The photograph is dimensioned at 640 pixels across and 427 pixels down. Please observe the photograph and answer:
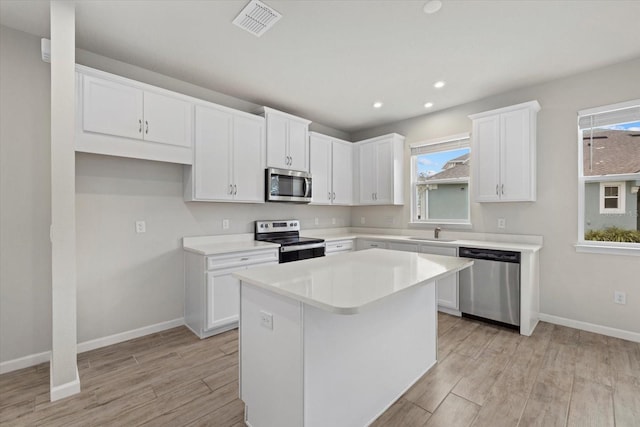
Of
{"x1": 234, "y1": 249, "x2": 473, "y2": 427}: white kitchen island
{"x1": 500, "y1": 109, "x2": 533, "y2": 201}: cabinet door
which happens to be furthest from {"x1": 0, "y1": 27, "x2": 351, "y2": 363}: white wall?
{"x1": 500, "y1": 109, "x2": 533, "y2": 201}: cabinet door

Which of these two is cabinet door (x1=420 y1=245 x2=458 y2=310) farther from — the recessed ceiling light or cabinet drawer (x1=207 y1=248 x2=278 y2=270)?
the recessed ceiling light

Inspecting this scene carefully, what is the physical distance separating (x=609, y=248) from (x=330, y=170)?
3.51 m

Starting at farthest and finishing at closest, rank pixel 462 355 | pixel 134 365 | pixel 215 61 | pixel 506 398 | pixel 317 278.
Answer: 1. pixel 215 61
2. pixel 462 355
3. pixel 134 365
4. pixel 506 398
5. pixel 317 278

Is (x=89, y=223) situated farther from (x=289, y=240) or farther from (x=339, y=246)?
(x=339, y=246)

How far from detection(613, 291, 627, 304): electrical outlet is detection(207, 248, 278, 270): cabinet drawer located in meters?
3.65

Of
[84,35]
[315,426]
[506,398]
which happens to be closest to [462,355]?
[506,398]

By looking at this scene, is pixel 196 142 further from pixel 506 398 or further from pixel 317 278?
pixel 506 398

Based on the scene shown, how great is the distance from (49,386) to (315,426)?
2152mm

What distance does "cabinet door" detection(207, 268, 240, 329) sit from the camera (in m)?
2.85

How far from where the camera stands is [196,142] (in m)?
3.05

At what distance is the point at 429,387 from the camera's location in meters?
2.06

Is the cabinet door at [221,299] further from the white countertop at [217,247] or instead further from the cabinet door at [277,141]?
the cabinet door at [277,141]

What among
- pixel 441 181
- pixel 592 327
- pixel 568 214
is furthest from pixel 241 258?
pixel 592 327

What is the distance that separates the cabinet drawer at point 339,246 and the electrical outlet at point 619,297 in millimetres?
3081
